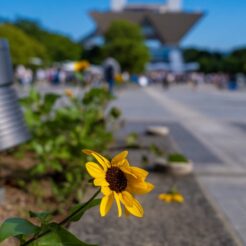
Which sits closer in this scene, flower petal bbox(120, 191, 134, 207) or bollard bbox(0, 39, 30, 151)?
flower petal bbox(120, 191, 134, 207)

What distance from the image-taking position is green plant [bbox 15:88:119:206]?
10.8 ft

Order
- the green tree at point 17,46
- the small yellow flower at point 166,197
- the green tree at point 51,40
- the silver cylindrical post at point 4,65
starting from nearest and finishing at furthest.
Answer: the silver cylindrical post at point 4,65, the small yellow flower at point 166,197, the green tree at point 17,46, the green tree at point 51,40

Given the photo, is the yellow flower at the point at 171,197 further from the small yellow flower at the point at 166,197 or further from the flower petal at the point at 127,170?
the flower petal at the point at 127,170

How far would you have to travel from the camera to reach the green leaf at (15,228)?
1.21m

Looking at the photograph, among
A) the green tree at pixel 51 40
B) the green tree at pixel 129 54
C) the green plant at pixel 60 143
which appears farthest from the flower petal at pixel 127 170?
the green tree at pixel 51 40

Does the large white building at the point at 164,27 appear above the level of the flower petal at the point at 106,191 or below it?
below

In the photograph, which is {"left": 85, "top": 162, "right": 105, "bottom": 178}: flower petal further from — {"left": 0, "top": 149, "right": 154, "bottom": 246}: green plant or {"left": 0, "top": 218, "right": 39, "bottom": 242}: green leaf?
{"left": 0, "top": 218, "right": 39, "bottom": 242}: green leaf

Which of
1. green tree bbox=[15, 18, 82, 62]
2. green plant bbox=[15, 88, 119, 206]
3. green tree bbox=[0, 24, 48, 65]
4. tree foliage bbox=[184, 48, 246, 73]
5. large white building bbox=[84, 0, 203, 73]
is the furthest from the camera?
large white building bbox=[84, 0, 203, 73]

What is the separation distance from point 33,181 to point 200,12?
104879mm

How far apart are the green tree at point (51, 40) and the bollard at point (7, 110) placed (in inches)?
2986

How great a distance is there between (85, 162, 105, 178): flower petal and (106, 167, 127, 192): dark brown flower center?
0.03 metres

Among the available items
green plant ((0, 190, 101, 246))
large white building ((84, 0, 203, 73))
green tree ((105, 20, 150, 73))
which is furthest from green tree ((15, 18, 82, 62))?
green plant ((0, 190, 101, 246))

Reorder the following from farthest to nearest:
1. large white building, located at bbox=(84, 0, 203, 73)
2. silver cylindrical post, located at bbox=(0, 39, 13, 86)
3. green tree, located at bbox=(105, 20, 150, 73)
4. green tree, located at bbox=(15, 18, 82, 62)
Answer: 1. large white building, located at bbox=(84, 0, 203, 73)
2. green tree, located at bbox=(15, 18, 82, 62)
3. green tree, located at bbox=(105, 20, 150, 73)
4. silver cylindrical post, located at bbox=(0, 39, 13, 86)

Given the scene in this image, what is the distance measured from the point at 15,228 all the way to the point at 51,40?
80799mm
